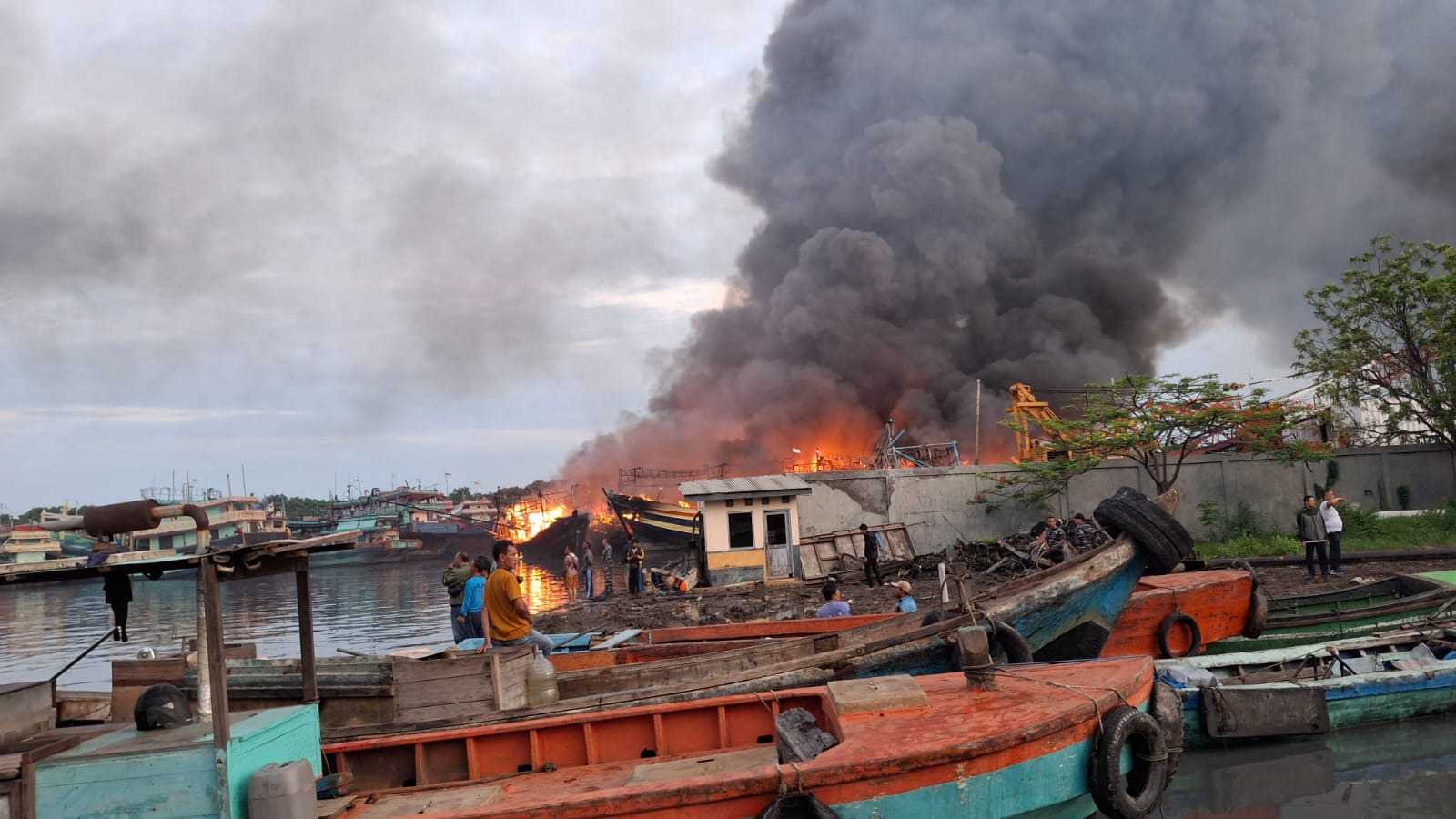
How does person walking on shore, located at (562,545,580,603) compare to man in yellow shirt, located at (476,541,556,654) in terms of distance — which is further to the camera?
person walking on shore, located at (562,545,580,603)

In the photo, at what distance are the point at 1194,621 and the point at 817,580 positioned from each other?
12950 mm

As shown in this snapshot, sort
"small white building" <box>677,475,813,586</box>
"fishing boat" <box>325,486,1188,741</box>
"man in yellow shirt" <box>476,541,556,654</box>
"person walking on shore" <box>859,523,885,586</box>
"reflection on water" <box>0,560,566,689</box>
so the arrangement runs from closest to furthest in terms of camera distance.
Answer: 1. "fishing boat" <box>325,486,1188,741</box>
2. "man in yellow shirt" <box>476,541,556,654</box>
3. "reflection on water" <box>0,560,566,689</box>
4. "person walking on shore" <box>859,523,885,586</box>
5. "small white building" <box>677,475,813,586</box>

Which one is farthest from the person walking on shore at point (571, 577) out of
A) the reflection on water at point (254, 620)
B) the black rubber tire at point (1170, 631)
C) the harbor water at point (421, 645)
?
the black rubber tire at point (1170, 631)

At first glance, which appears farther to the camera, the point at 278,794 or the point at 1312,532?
the point at 1312,532

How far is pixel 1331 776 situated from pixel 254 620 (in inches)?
1212

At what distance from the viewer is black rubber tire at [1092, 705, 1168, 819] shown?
5.89 m

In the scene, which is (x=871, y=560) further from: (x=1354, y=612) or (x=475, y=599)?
(x=475, y=599)

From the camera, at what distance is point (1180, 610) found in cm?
1030

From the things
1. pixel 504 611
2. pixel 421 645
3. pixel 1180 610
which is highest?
Result: pixel 504 611

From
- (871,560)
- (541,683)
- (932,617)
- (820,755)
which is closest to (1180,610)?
(932,617)

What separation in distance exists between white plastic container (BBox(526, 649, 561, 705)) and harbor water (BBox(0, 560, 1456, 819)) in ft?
13.0

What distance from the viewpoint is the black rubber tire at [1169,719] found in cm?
642

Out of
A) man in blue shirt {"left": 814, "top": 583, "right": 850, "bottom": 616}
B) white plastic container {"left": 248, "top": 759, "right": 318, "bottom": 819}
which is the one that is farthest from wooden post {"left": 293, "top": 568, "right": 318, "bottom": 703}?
man in blue shirt {"left": 814, "top": 583, "right": 850, "bottom": 616}

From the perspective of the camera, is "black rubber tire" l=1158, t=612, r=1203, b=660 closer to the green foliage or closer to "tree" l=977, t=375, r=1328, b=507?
"tree" l=977, t=375, r=1328, b=507
